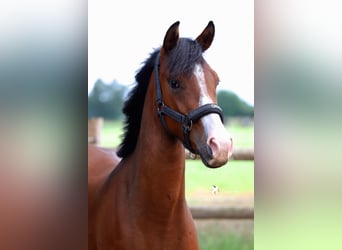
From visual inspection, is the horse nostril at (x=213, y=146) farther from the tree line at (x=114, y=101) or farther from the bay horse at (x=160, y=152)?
the tree line at (x=114, y=101)

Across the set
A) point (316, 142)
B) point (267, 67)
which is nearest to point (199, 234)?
point (316, 142)

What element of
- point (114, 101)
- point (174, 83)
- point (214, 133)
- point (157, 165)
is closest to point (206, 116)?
point (214, 133)

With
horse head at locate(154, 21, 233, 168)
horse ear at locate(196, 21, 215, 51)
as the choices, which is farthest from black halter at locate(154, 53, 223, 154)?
horse ear at locate(196, 21, 215, 51)

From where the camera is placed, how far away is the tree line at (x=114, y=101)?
1.69 meters

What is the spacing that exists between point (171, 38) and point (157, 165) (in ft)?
1.50

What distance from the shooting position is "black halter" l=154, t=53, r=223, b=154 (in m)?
1.41

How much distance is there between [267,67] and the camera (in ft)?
6.00

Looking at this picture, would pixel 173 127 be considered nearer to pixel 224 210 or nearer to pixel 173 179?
pixel 173 179

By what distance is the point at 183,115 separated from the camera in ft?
4.76

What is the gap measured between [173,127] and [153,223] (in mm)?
375

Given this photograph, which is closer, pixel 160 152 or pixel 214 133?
pixel 214 133

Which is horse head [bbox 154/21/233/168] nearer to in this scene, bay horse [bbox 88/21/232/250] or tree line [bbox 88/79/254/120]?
bay horse [bbox 88/21/232/250]

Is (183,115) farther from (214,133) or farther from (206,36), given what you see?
(206,36)

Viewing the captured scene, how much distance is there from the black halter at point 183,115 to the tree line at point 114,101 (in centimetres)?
20
